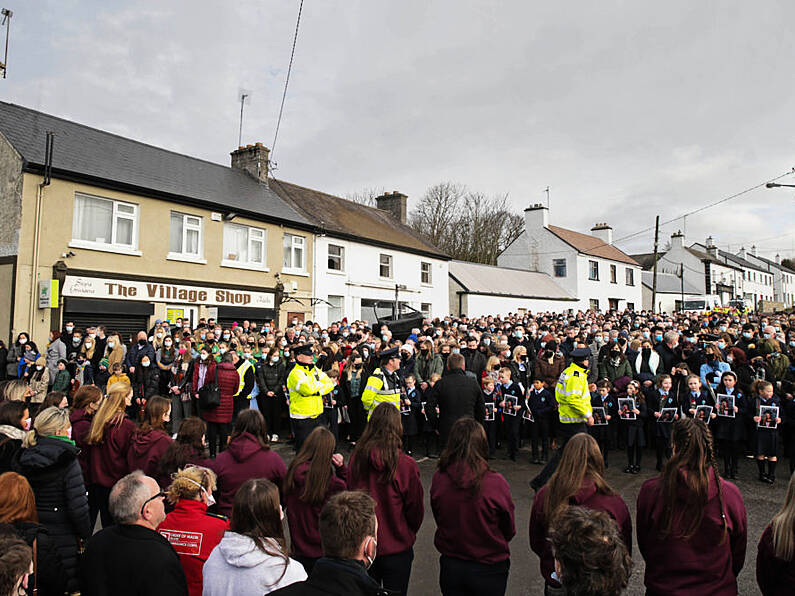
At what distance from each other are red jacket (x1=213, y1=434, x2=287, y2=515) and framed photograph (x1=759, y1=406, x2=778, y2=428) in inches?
297

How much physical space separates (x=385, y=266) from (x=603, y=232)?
2760cm

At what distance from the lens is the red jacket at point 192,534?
333cm

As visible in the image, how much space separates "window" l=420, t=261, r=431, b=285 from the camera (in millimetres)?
30094

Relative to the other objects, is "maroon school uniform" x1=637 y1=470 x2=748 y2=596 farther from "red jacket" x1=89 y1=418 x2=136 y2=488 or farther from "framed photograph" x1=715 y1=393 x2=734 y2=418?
"framed photograph" x1=715 y1=393 x2=734 y2=418

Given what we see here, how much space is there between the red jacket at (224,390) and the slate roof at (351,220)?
600 inches

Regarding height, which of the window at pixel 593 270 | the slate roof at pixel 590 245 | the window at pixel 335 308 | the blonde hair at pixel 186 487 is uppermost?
the slate roof at pixel 590 245

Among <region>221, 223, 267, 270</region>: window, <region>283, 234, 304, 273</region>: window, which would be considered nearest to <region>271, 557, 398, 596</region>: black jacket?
<region>221, 223, 267, 270</region>: window

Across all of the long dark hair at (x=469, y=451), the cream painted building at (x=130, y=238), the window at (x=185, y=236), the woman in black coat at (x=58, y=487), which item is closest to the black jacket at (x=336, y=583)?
the long dark hair at (x=469, y=451)

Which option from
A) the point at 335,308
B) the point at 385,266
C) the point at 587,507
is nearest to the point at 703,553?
the point at 587,507

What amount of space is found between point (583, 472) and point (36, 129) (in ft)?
66.4

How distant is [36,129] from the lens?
17.8m

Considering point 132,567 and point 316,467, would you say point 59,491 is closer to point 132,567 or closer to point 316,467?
point 132,567

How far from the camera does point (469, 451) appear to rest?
12.2ft

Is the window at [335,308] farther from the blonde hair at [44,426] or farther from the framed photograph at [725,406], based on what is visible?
the blonde hair at [44,426]
